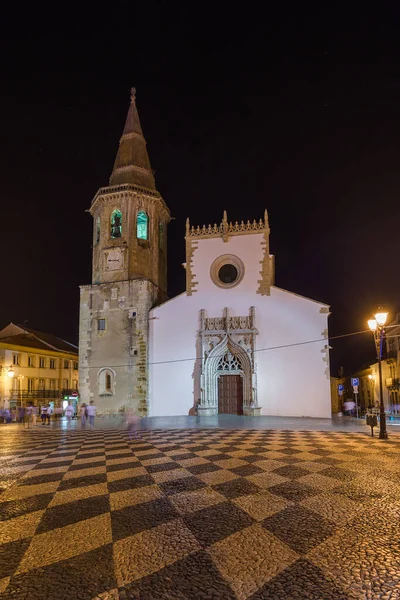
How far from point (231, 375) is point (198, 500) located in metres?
18.8

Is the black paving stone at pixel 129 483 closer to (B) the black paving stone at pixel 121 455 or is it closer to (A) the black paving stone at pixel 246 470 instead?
(A) the black paving stone at pixel 246 470

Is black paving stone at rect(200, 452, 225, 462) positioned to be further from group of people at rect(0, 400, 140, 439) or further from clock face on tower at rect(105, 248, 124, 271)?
clock face on tower at rect(105, 248, 124, 271)

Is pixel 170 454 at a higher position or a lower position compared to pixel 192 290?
lower

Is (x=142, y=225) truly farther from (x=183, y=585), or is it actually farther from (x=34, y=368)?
(x=183, y=585)

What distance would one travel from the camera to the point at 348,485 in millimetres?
5254

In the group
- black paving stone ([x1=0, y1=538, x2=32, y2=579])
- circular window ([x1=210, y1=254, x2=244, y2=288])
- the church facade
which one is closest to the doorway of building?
the church facade

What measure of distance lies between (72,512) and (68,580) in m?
1.55

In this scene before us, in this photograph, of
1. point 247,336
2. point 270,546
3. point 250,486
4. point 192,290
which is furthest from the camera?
point 192,290

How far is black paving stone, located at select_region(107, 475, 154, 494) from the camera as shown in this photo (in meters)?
5.14

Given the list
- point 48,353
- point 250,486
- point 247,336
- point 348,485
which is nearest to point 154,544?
point 250,486

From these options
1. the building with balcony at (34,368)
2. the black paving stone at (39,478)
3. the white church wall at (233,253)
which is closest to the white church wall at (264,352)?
the white church wall at (233,253)

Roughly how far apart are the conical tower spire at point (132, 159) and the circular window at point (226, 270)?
823 cm

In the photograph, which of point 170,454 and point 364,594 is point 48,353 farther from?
point 364,594

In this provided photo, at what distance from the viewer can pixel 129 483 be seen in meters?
5.41
